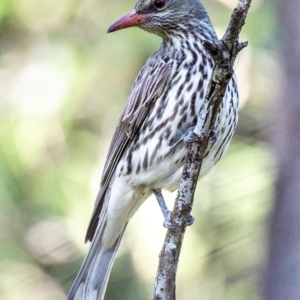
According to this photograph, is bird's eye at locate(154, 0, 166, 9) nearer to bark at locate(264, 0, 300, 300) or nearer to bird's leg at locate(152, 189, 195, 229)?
bark at locate(264, 0, 300, 300)

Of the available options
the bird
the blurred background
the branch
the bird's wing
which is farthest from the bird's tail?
the branch

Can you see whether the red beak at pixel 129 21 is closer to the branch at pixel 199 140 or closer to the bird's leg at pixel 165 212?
the bird's leg at pixel 165 212

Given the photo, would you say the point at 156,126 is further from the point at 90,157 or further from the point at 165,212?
the point at 90,157

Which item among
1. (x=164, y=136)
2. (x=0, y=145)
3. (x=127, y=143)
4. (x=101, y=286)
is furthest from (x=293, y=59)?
(x=0, y=145)

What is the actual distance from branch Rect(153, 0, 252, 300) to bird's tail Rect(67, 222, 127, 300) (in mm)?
952

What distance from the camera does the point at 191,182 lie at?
12.2ft

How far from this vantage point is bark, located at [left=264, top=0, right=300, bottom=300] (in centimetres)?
369

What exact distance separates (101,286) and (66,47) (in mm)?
2083

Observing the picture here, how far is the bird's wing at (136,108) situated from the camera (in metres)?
4.43

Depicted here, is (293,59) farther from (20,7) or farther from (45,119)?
(20,7)

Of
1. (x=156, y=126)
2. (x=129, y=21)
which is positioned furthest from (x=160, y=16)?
(x=156, y=126)

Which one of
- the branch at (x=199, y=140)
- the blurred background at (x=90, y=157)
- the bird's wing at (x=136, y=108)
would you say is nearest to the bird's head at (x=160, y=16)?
the bird's wing at (x=136, y=108)

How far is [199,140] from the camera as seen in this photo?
3.65 meters

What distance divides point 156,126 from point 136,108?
225 millimetres
